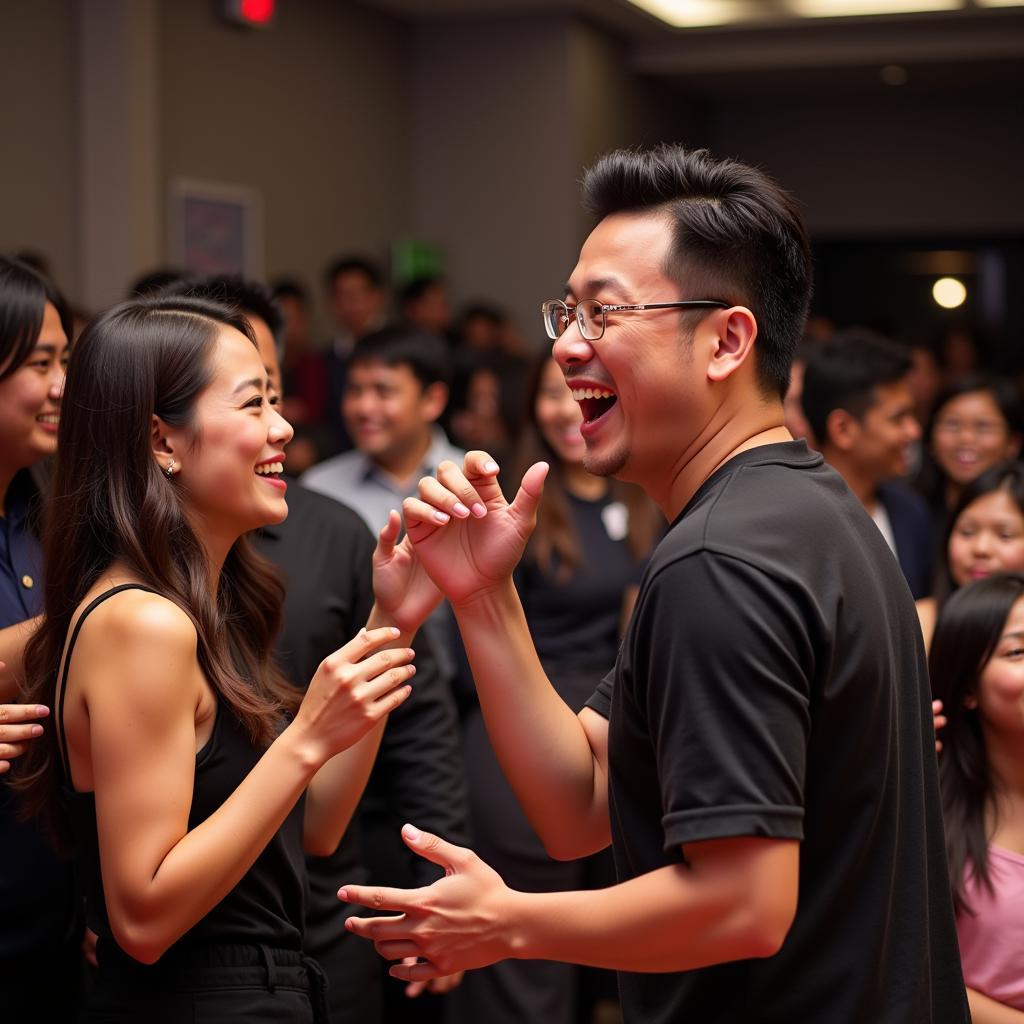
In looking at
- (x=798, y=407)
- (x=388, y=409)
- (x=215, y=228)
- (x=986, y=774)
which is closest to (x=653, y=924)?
(x=986, y=774)

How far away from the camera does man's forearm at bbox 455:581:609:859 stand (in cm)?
156

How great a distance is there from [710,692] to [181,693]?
663mm

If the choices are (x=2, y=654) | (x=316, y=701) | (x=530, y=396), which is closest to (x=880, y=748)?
(x=316, y=701)

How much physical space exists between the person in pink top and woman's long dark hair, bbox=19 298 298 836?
110 cm

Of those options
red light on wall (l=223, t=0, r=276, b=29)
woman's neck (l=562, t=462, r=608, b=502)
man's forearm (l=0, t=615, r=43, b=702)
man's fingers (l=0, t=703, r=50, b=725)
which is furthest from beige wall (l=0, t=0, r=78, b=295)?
man's fingers (l=0, t=703, r=50, b=725)

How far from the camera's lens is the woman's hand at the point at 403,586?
1.83 m

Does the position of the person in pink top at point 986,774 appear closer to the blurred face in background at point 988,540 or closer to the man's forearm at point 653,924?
the blurred face in background at point 988,540

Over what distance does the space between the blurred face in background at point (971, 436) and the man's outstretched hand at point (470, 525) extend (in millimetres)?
2835

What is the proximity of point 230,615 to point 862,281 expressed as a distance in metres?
9.15

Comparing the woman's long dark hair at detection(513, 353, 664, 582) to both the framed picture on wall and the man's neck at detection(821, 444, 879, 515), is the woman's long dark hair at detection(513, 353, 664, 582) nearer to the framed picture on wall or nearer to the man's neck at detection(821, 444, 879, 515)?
the man's neck at detection(821, 444, 879, 515)

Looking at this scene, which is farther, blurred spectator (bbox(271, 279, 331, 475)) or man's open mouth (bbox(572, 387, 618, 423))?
blurred spectator (bbox(271, 279, 331, 475))

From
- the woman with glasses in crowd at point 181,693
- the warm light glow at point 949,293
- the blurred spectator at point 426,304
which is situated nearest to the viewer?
the woman with glasses in crowd at point 181,693

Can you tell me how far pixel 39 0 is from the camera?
5555mm

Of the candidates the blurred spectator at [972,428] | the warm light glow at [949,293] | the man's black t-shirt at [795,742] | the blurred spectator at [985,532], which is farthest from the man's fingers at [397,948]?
the warm light glow at [949,293]
